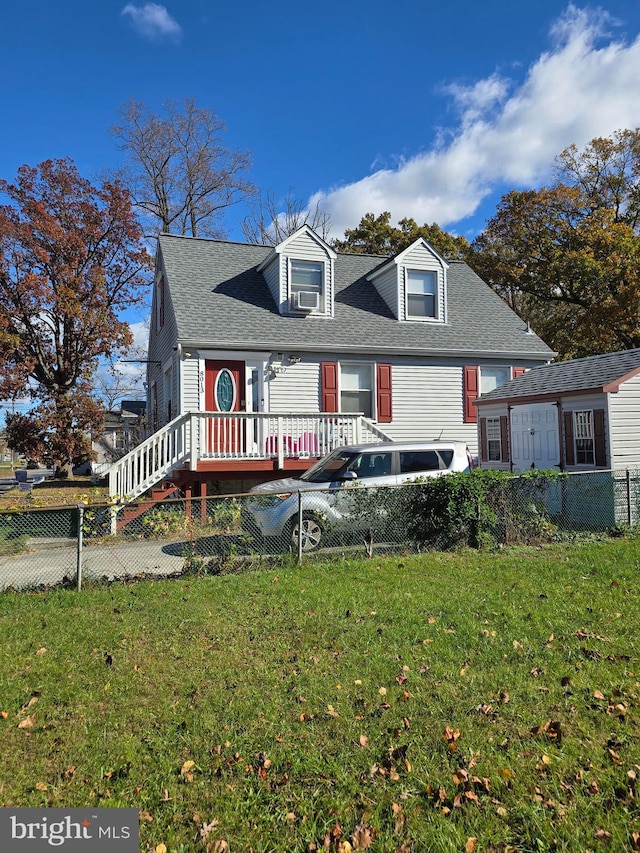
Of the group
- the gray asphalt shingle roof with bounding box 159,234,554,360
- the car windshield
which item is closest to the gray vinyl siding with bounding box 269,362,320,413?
the gray asphalt shingle roof with bounding box 159,234,554,360

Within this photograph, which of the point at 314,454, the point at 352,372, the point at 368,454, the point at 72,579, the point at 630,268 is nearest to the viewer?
the point at 72,579

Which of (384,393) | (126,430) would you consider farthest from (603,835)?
(126,430)

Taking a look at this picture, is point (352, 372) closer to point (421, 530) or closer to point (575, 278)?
point (421, 530)

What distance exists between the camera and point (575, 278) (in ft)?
82.6

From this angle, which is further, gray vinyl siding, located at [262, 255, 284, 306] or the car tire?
gray vinyl siding, located at [262, 255, 284, 306]

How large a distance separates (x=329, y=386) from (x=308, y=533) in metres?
7.37

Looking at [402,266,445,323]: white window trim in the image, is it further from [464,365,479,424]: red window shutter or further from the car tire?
the car tire

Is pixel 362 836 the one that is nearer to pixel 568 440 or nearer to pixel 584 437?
pixel 584 437

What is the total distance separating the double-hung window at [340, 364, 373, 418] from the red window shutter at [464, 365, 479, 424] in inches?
116

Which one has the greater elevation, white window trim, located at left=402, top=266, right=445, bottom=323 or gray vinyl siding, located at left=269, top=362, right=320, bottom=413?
white window trim, located at left=402, top=266, right=445, bottom=323

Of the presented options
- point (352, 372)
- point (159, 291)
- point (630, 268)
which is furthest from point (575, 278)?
point (159, 291)

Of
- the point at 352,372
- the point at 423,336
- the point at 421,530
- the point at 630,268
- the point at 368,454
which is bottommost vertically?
the point at 421,530

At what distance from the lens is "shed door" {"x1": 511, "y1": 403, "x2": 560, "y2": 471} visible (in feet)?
39.2

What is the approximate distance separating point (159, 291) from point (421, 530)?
13.5 meters
